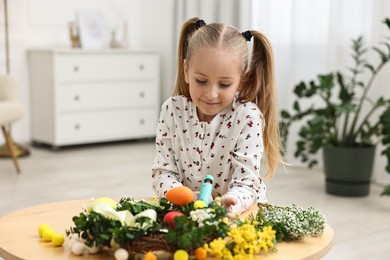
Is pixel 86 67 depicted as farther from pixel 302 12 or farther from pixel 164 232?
pixel 164 232

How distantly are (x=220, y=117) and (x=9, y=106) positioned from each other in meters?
3.02

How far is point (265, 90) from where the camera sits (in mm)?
2076

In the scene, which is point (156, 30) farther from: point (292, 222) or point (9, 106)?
point (292, 222)

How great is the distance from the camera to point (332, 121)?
4191 millimetres

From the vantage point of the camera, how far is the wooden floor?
3361 millimetres

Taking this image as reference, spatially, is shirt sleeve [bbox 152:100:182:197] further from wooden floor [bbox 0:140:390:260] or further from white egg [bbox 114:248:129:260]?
wooden floor [bbox 0:140:390:260]

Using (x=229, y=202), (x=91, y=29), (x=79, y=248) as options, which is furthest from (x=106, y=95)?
(x=79, y=248)

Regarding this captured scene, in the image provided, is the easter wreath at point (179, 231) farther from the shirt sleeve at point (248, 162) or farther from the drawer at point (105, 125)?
the drawer at point (105, 125)

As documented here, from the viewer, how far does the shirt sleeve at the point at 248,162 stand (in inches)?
72.9

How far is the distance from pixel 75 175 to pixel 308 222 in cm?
333

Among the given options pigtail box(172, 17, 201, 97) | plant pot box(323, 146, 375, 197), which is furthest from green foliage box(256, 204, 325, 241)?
plant pot box(323, 146, 375, 197)

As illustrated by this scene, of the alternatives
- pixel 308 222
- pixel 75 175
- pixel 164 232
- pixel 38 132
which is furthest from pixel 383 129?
pixel 38 132

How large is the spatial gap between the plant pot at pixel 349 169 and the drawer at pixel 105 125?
2.47 m

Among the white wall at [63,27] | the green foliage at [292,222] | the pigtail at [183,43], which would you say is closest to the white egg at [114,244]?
the green foliage at [292,222]
